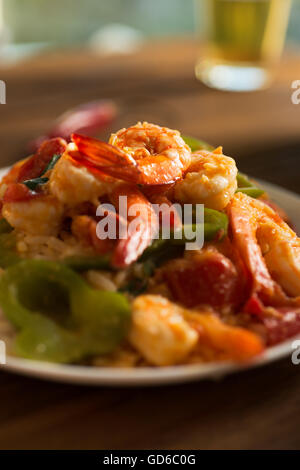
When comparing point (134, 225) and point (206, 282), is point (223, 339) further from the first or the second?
point (134, 225)

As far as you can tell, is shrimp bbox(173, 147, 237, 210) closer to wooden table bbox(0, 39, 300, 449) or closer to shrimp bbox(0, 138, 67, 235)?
shrimp bbox(0, 138, 67, 235)

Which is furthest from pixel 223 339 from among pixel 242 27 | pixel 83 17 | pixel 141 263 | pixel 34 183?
pixel 83 17

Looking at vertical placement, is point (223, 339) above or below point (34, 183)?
below

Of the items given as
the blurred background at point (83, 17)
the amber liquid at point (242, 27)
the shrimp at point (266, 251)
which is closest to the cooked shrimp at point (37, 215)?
the shrimp at point (266, 251)

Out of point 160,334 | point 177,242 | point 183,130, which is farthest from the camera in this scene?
point 183,130

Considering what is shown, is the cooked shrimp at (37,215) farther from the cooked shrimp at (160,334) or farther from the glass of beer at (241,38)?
the glass of beer at (241,38)

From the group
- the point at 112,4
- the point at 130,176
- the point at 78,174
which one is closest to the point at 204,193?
the point at 130,176
